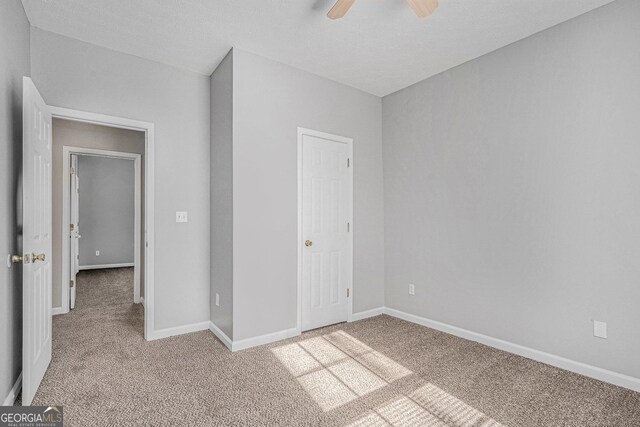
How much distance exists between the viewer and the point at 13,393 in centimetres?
199

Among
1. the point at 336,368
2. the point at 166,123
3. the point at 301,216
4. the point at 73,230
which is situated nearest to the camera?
the point at 336,368

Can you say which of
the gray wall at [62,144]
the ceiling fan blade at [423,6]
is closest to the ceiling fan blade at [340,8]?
the ceiling fan blade at [423,6]

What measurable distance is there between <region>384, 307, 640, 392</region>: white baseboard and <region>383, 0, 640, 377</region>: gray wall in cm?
4

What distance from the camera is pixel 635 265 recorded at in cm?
217

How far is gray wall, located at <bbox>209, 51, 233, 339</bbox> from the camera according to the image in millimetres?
2936

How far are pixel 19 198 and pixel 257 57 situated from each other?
2.20m

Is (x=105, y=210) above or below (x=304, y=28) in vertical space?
below

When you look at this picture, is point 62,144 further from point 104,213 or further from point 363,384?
point 363,384

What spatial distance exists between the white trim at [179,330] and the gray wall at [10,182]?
3.39 feet

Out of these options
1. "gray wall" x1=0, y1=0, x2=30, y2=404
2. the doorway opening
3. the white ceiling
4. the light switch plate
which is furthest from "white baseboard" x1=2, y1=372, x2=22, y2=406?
the doorway opening

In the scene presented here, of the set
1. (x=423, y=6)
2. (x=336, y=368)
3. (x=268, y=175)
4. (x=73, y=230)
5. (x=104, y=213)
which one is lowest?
(x=336, y=368)

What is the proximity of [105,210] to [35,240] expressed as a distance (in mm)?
5901

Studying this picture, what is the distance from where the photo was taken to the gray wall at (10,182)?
1.84 m

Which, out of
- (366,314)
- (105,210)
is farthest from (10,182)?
(105,210)
